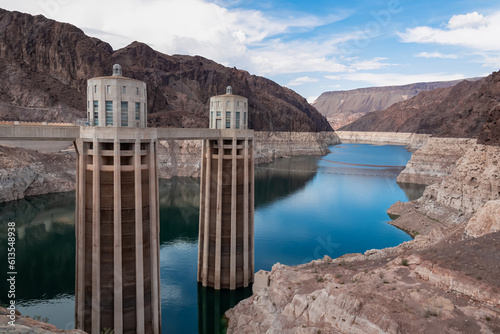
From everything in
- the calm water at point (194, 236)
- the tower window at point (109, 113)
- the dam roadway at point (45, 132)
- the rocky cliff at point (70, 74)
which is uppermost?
the rocky cliff at point (70, 74)

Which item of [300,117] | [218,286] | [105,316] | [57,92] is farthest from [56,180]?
[300,117]

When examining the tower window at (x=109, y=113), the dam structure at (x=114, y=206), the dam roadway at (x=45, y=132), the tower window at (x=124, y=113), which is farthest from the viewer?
the tower window at (x=124, y=113)

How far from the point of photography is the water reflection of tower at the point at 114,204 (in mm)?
18875

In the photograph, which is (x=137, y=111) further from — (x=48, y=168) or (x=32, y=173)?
(x=48, y=168)

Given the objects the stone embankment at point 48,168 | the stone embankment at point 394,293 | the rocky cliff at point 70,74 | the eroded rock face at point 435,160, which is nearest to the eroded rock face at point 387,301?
the stone embankment at point 394,293

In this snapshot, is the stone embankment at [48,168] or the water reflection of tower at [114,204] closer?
the water reflection of tower at [114,204]

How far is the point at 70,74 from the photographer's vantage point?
371 ft

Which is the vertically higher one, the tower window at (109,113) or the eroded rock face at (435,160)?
the tower window at (109,113)

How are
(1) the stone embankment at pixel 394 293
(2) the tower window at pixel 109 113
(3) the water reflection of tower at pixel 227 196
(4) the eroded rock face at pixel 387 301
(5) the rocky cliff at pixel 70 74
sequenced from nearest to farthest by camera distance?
1. (4) the eroded rock face at pixel 387 301
2. (1) the stone embankment at pixel 394 293
3. (2) the tower window at pixel 109 113
4. (3) the water reflection of tower at pixel 227 196
5. (5) the rocky cliff at pixel 70 74

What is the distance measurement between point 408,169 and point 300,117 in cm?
10858

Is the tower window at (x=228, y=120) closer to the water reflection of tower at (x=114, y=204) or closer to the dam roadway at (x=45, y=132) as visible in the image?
the dam roadway at (x=45, y=132)

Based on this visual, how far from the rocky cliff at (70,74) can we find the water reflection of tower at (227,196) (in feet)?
249

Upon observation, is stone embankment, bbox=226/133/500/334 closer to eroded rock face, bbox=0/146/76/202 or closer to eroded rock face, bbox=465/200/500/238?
eroded rock face, bbox=465/200/500/238

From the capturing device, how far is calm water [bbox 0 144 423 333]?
28078mm
